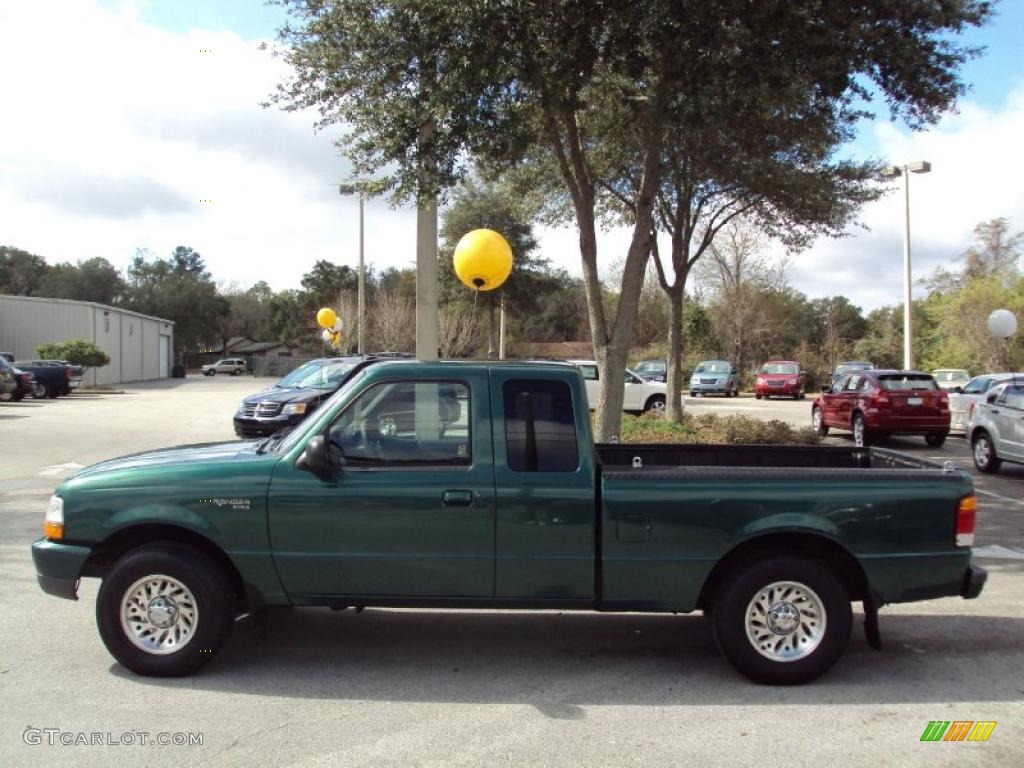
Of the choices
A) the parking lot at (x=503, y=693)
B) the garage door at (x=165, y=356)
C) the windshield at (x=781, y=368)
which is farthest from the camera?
the garage door at (x=165, y=356)

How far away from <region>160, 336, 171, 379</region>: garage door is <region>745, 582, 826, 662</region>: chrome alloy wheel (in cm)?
6005

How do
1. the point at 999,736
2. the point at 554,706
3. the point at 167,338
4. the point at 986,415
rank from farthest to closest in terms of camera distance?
the point at 167,338, the point at 986,415, the point at 554,706, the point at 999,736

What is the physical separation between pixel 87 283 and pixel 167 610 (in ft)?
272

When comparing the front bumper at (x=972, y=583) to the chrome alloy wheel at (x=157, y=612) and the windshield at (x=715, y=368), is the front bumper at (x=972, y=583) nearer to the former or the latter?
the chrome alloy wheel at (x=157, y=612)

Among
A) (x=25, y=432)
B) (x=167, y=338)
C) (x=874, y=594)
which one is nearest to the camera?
(x=874, y=594)

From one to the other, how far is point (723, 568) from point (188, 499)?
10.2ft

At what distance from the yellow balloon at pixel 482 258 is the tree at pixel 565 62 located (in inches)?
29.6

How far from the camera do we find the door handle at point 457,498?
15.1ft

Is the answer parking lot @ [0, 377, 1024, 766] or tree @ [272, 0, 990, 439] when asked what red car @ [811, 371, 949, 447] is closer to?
tree @ [272, 0, 990, 439]

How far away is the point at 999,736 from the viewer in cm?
414

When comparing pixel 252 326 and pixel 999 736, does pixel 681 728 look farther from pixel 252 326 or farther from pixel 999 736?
pixel 252 326

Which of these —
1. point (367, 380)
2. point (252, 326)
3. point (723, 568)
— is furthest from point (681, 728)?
point (252, 326)

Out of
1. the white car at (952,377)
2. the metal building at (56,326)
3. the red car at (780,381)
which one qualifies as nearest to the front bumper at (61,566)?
the white car at (952,377)

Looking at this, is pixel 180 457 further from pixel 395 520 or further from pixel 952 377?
pixel 952 377
